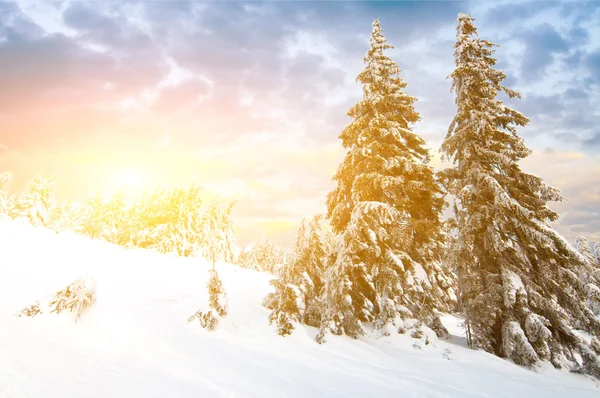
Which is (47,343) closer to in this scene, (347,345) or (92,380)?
(92,380)

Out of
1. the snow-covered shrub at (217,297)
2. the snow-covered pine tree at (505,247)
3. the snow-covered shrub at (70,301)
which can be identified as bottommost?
the snow-covered shrub at (70,301)

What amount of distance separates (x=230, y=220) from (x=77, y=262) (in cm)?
3872

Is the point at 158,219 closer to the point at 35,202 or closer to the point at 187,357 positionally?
the point at 35,202

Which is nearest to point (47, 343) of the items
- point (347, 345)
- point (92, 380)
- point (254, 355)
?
point (92, 380)

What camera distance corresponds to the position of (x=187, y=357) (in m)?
6.99

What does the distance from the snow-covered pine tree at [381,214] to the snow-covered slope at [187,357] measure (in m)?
1.67

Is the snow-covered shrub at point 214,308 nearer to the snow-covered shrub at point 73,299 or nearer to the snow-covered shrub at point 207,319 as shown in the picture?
the snow-covered shrub at point 207,319

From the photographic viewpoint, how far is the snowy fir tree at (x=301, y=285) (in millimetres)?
11477

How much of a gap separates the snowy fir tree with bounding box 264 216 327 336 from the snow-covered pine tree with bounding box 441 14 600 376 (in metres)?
5.85

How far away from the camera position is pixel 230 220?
53.8m

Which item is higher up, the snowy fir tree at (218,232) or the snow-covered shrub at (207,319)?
the snowy fir tree at (218,232)

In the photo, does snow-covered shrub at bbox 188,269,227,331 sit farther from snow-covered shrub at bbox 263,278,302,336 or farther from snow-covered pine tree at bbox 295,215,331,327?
snow-covered pine tree at bbox 295,215,331,327

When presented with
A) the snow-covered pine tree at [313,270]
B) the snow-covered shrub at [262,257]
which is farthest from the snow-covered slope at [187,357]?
the snow-covered shrub at [262,257]

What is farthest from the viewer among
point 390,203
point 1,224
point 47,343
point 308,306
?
point 1,224
